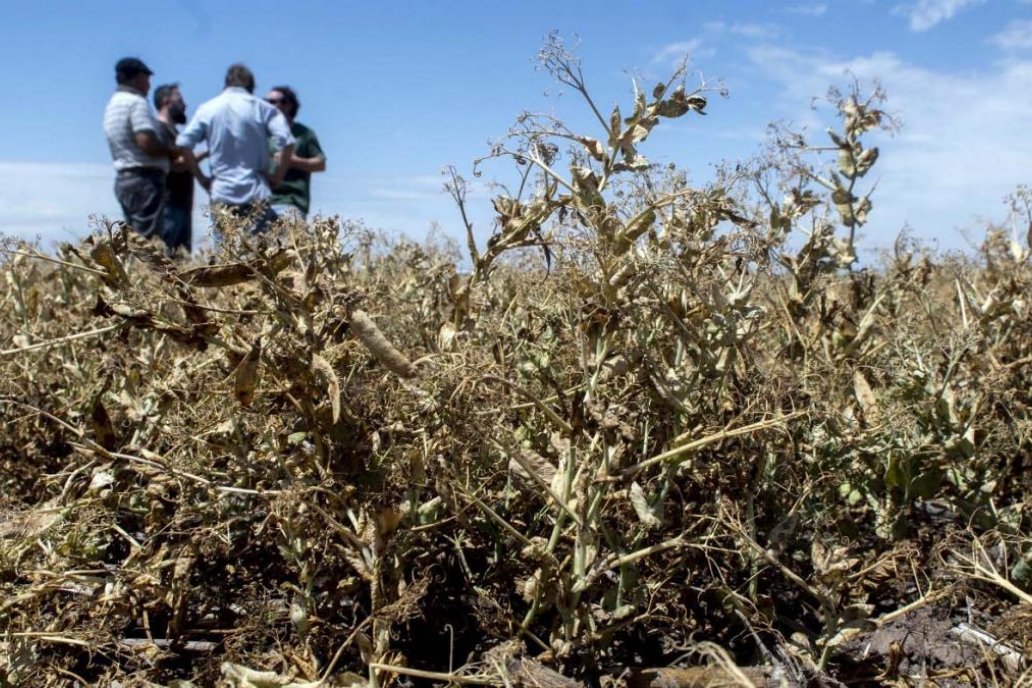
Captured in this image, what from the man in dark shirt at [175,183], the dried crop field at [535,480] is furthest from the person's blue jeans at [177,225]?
the dried crop field at [535,480]

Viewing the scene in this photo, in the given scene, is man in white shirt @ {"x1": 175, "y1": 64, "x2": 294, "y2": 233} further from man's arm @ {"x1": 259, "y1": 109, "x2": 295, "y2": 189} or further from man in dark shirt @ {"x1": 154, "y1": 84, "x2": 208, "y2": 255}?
man in dark shirt @ {"x1": 154, "y1": 84, "x2": 208, "y2": 255}

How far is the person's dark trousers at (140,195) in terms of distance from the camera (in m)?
8.19

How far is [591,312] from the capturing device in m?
2.48

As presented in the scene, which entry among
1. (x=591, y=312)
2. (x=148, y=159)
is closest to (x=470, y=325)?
(x=591, y=312)

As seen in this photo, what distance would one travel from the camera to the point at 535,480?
7.73ft

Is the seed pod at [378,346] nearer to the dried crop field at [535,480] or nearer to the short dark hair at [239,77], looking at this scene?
the dried crop field at [535,480]

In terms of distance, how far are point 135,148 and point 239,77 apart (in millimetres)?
1087

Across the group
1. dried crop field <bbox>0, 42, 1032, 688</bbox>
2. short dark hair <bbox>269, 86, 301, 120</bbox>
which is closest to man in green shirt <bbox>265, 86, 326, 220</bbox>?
short dark hair <bbox>269, 86, 301, 120</bbox>

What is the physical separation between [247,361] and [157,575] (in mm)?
702

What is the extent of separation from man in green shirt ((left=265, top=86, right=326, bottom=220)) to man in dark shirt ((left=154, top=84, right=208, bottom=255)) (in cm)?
74

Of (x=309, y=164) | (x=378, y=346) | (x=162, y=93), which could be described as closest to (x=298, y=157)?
(x=309, y=164)

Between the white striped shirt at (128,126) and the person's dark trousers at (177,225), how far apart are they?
1.64ft

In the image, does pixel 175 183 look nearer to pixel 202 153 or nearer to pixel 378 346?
pixel 202 153

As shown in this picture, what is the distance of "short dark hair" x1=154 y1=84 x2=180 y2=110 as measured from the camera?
938cm
